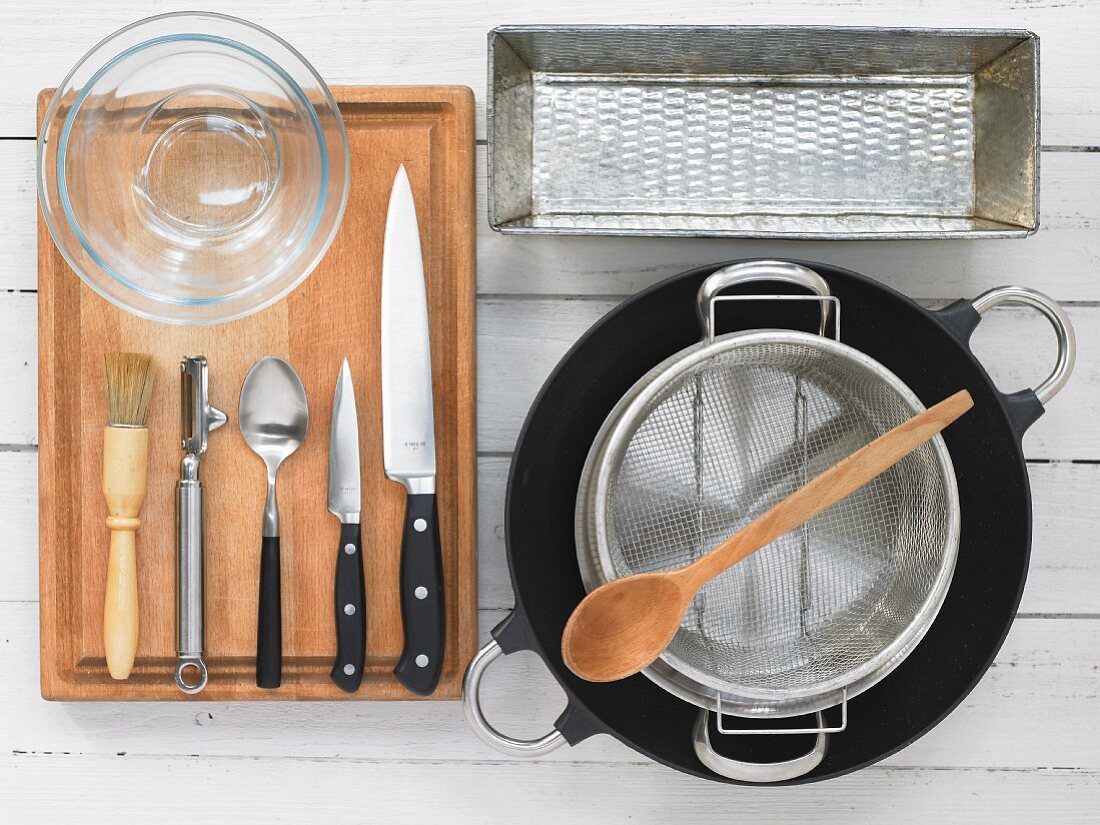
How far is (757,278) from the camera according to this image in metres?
0.44

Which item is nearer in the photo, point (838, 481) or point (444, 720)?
point (838, 481)

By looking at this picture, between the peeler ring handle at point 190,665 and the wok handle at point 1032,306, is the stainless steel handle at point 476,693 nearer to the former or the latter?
the peeler ring handle at point 190,665

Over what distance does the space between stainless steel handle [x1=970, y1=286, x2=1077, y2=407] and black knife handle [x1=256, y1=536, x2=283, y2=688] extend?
41 cm

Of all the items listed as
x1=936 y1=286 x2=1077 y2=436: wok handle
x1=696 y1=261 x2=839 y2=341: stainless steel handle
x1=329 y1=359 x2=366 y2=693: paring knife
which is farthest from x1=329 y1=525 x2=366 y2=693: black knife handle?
x1=936 y1=286 x2=1077 y2=436: wok handle

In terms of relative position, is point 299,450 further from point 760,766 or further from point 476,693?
point 760,766

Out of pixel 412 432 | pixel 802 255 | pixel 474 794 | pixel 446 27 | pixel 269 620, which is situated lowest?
pixel 474 794

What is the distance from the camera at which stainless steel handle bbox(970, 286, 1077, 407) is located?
47 cm

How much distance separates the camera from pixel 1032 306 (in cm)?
48

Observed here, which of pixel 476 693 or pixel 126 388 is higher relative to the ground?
pixel 126 388

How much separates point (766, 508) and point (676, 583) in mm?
85

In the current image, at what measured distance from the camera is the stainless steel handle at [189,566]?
19.5 inches

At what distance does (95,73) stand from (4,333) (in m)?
0.17

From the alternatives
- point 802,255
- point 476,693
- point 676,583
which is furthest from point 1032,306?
point 476,693

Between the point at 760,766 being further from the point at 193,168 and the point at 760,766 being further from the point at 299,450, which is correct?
the point at 193,168
